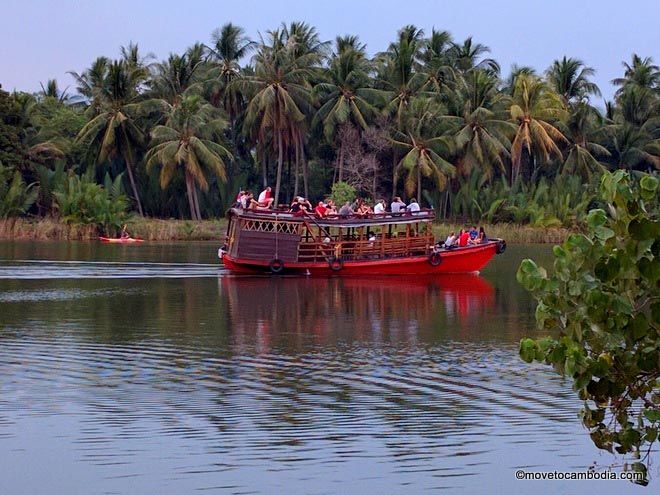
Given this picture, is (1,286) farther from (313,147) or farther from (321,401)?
(313,147)

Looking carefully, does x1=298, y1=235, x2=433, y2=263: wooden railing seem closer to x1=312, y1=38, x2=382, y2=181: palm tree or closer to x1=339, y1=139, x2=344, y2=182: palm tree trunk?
x1=312, y1=38, x2=382, y2=181: palm tree

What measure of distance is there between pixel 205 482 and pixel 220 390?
15.5ft

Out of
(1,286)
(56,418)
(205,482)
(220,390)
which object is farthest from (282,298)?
(205,482)

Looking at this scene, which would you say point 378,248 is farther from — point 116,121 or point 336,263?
point 116,121

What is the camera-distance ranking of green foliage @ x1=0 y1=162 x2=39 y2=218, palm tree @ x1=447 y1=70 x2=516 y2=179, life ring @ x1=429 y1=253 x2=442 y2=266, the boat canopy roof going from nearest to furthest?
the boat canopy roof
life ring @ x1=429 y1=253 x2=442 y2=266
green foliage @ x1=0 y1=162 x2=39 y2=218
palm tree @ x1=447 y1=70 x2=516 y2=179

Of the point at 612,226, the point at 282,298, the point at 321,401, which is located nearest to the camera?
the point at 612,226

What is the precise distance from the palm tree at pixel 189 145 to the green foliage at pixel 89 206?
11.7 ft

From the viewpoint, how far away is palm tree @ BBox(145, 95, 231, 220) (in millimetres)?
65250

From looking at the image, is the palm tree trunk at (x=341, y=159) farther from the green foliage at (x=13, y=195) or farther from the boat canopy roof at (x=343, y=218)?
the boat canopy roof at (x=343, y=218)

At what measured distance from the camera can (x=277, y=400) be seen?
15.8m

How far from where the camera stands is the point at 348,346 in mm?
21797

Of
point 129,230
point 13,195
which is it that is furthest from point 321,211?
point 13,195

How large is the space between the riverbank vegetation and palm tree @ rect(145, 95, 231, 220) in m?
0.10

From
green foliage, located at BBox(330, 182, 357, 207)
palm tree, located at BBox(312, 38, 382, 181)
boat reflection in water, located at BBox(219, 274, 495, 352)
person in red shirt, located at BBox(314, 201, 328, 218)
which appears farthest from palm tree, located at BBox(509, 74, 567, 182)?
person in red shirt, located at BBox(314, 201, 328, 218)
